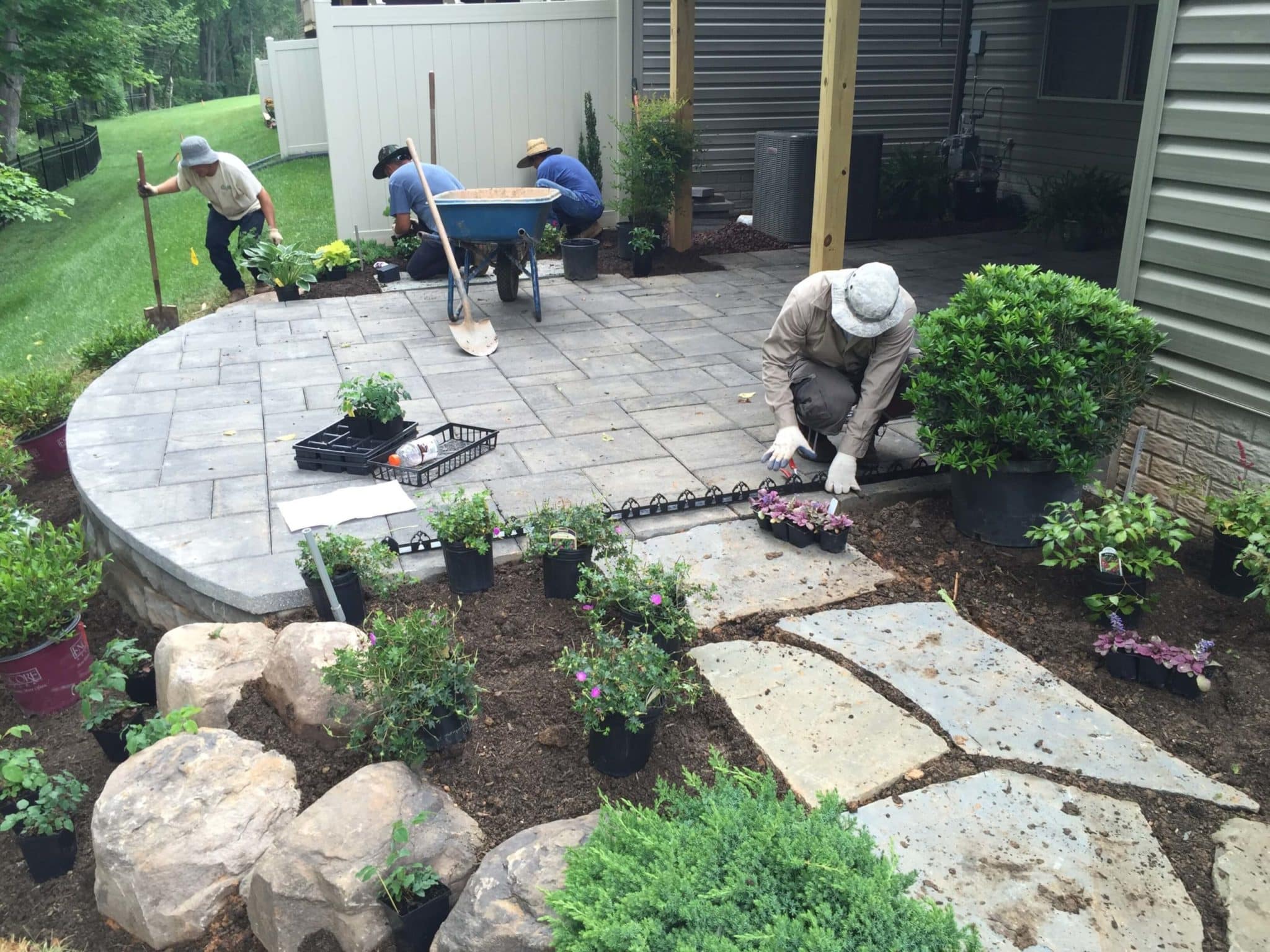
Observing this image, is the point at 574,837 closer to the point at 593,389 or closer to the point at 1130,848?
the point at 1130,848

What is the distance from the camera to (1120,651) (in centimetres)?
310

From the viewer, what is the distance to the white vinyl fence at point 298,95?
17.4 meters

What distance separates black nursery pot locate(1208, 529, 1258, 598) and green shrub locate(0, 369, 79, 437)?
5460mm

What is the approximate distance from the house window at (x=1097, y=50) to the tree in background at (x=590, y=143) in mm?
4354

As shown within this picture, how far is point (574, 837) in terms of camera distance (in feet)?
7.57

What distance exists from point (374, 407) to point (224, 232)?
13.4 ft

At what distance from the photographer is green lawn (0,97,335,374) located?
30.5 ft

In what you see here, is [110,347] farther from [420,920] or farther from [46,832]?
[420,920]

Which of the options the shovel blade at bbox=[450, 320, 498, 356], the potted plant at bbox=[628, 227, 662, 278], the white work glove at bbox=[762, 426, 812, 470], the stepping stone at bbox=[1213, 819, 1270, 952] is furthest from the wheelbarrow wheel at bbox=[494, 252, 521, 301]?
the stepping stone at bbox=[1213, 819, 1270, 952]

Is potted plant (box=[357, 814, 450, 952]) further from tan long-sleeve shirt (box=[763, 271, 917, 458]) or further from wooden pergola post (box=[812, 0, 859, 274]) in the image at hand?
wooden pergola post (box=[812, 0, 859, 274])

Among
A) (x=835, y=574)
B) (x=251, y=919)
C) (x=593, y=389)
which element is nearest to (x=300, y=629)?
→ (x=251, y=919)

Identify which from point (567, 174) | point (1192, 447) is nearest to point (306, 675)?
point (1192, 447)

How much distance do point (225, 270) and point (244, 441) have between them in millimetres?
3523

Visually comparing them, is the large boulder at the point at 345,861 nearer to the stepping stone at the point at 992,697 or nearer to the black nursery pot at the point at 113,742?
the black nursery pot at the point at 113,742
